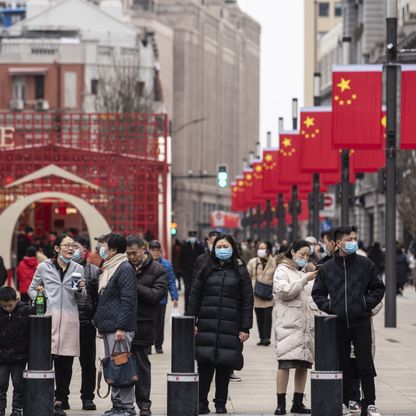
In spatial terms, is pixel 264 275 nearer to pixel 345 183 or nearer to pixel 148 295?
pixel 148 295

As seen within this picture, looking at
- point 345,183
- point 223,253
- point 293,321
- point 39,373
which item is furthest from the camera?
point 345,183

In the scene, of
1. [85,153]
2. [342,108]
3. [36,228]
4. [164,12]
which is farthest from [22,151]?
[164,12]

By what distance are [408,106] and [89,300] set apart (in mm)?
15186

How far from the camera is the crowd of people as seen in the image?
50.6ft

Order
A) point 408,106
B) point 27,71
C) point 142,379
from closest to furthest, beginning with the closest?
point 142,379, point 408,106, point 27,71

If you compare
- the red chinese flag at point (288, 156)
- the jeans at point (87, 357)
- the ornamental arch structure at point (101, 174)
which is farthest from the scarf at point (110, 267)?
the red chinese flag at point (288, 156)

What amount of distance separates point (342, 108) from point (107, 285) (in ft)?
57.3

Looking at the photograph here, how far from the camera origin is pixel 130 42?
340 feet

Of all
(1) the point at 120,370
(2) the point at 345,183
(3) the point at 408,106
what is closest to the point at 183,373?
(1) the point at 120,370

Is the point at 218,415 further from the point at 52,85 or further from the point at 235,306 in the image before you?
the point at 52,85

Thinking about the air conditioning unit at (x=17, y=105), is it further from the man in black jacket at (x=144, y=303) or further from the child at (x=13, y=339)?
the child at (x=13, y=339)

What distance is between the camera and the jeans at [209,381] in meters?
16.4

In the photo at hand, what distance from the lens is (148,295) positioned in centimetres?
1609

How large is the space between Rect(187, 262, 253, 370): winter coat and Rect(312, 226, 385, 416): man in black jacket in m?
0.90
